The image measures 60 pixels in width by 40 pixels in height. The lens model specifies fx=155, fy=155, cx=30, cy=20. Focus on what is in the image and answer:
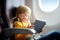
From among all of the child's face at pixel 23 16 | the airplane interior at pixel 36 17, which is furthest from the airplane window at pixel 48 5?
the child's face at pixel 23 16

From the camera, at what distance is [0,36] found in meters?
1.53

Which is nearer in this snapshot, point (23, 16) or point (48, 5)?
point (23, 16)

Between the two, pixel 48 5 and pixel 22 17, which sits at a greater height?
pixel 48 5

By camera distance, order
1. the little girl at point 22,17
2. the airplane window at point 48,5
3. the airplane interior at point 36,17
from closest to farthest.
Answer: the airplane interior at point 36,17, the little girl at point 22,17, the airplane window at point 48,5

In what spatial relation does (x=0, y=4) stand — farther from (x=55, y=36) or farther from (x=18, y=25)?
(x=55, y=36)

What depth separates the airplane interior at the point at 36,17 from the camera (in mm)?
1437

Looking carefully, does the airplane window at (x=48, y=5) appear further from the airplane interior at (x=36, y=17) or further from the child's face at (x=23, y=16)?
the child's face at (x=23, y=16)

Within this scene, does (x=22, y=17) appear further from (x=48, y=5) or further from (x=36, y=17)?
(x=48, y=5)

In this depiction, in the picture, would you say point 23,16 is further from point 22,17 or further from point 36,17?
point 36,17

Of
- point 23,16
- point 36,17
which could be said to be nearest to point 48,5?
point 36,17

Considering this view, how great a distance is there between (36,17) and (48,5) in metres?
0.26

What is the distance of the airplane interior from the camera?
1.44m

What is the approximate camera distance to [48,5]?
2.33 metres

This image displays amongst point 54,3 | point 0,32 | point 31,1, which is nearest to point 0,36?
point 0,32
